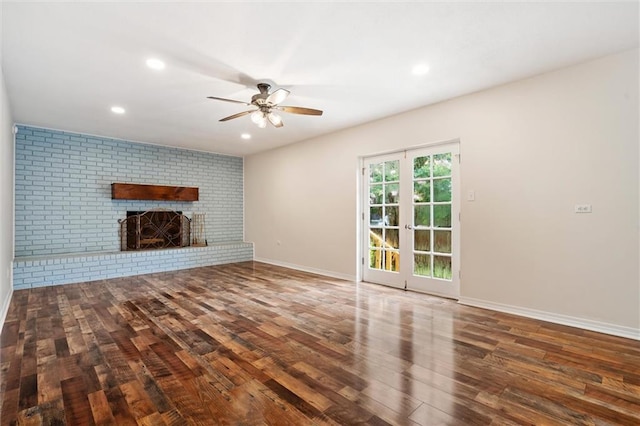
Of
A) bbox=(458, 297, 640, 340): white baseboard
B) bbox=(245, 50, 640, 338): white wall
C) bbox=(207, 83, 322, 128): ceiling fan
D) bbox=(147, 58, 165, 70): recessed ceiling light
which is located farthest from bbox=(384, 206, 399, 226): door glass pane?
bbox=(147, 58, 165, 70): recessed ceiling light

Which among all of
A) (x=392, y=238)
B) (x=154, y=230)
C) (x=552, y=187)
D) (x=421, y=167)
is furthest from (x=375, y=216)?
(x=154, y=230)

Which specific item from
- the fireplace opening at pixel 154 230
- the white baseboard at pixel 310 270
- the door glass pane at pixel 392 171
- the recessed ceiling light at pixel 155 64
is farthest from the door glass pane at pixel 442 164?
the fireplace opening at pixel 154 230

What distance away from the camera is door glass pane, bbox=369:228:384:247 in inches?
193

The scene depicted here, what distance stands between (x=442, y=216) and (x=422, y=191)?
17.7 inches

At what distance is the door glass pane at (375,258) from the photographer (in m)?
4.88

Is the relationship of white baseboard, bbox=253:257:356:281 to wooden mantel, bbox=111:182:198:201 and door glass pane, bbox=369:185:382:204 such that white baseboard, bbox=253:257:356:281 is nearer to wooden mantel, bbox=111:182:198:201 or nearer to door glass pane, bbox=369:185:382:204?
door glass pane, bbox=369:185:382:204

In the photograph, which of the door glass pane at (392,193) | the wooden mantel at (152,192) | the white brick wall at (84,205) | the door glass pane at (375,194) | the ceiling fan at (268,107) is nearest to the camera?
the ceiling fan at (268,107)

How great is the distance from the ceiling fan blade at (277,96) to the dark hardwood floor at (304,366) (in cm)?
228

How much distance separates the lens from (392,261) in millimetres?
4711

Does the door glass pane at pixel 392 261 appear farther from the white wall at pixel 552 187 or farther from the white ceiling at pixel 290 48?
the white ceiling at pixel 290 48

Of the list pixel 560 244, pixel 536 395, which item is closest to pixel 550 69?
pixel 560 244

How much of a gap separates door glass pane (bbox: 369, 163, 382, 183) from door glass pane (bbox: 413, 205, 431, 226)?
0.82 metres

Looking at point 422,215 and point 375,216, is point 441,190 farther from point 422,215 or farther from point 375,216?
point 375,216

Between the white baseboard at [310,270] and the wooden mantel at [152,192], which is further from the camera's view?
the wooden mantel at [152,192]
